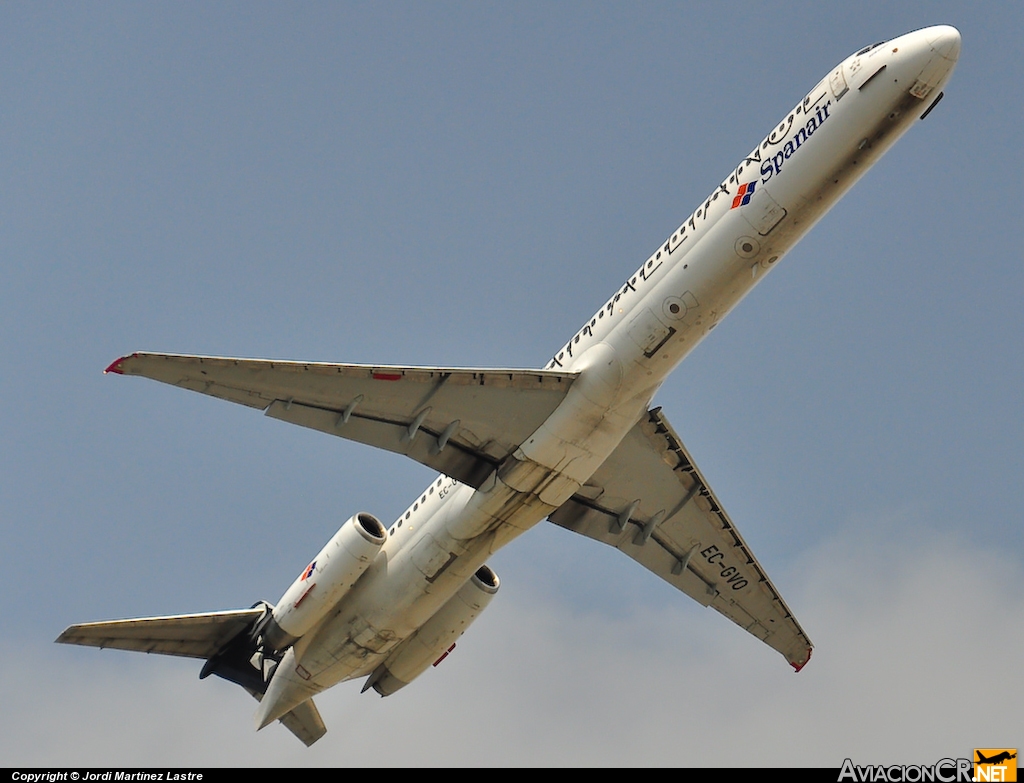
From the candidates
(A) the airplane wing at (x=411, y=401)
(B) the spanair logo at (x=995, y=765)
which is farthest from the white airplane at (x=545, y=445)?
(B) the spanair logo at (x=995, y=765)

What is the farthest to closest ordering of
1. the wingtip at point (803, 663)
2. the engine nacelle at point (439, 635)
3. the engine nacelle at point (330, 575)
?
the wingtip at point (803, 663)
the engine nacelle at point (439, 635)
the engine nacelle at point (330, 575)

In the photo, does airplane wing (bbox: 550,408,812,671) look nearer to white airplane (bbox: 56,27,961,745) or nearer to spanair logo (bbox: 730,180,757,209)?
white airplane (bbox: 56,27,961,745)

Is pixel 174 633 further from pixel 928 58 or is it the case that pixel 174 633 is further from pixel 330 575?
pixel 928 58

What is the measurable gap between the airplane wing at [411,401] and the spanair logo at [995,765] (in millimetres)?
12512

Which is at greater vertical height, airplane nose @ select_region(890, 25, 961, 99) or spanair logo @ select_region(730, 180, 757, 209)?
airplane nose @ select_region(890, 25, 961, 99)

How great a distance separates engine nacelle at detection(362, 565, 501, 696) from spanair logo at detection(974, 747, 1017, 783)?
14272 millimetres

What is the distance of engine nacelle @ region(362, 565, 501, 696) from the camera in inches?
1407

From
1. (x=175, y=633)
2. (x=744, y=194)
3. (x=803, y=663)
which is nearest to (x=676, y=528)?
(x=803, y=663)

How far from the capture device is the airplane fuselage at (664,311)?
1050 inches

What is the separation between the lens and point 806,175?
27078 mm

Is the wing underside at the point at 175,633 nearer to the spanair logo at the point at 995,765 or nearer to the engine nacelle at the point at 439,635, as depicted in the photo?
the engine nacelle at the point at 439,635

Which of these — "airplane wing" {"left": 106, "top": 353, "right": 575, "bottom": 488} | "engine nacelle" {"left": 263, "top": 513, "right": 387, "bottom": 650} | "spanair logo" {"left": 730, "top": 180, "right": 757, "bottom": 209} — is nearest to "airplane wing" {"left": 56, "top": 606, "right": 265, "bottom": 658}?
"engine nacelle" {"left": 263, "top": 513, "right": 387, "bottom": 650}

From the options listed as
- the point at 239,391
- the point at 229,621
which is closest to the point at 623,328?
the point at 239,391

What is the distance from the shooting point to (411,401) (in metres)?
29.8
